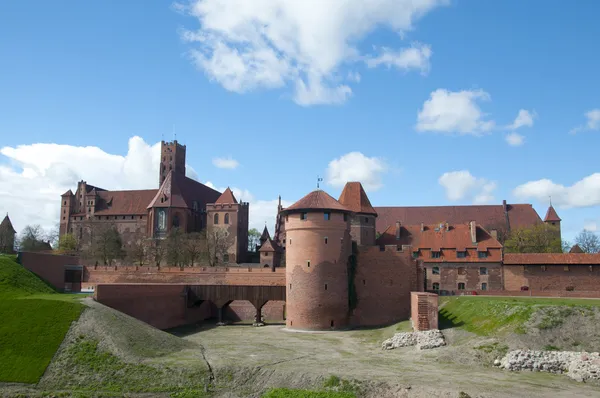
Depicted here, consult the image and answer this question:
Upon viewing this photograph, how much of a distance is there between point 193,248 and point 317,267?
1288 inches

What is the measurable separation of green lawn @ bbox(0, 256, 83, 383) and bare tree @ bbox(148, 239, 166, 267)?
1520 inches

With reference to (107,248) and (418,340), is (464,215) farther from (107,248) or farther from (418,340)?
(418,340)

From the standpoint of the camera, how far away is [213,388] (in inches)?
948

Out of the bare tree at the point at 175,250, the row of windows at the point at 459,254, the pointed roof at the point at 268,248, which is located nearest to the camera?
the row of windows at the point at 459,254

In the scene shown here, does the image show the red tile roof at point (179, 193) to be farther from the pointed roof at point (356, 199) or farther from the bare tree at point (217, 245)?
the pointed roof at point (356, 199)

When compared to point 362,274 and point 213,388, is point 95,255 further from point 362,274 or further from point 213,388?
point 213,388

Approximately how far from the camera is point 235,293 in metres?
47.5

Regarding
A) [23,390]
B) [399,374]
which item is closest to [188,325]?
[23,390]

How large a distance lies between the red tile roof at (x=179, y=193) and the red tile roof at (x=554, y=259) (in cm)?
4881

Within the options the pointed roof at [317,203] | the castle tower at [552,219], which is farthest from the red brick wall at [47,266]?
the castle tower at [552,219]

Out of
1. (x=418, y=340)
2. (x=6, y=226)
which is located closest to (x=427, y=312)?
(x=418, y=340)

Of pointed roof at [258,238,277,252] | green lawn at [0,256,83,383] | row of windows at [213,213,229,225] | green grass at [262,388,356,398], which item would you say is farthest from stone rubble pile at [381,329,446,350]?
row of windows at [213,213,229,225]

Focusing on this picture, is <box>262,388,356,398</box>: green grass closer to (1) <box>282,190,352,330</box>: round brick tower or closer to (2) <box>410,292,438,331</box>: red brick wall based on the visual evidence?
Answer: (2) <box>410,292,438,331</box>: red brick wall

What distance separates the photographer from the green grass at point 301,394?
869 inches
